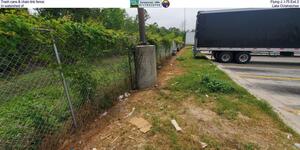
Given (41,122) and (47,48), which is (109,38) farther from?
(41,122)

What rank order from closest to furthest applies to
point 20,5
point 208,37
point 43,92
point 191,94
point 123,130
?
point 123,130
point 43,92
point 20,5
point 191,94
point 208,37

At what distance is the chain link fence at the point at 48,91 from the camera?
283 centimetres

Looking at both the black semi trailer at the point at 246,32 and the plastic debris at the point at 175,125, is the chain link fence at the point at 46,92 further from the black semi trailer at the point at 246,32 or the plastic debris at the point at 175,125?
the black semi trailer at the point at 246,32

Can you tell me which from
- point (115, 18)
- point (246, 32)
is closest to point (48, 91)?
point (246, 32)

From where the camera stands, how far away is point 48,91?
11.8 ft

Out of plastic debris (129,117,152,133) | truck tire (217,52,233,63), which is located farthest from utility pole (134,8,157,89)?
truck tire (217,52,233,63)

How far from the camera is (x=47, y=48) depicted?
2988 mm

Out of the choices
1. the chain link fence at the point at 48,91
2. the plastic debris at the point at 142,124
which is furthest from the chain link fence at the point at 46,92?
the plastic debris at the point at 142,124

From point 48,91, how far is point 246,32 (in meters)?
13.4

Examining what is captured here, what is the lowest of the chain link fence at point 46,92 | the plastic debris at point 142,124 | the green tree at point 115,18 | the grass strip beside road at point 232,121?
the grass strip beside road at point 232,121

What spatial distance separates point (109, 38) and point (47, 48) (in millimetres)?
1919

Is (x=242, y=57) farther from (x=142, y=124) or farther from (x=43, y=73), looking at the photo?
(x=43, y=73)

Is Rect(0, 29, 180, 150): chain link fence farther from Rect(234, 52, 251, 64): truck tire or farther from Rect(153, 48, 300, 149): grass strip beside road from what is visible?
Rect(234, 52, 251, 64): truck tire

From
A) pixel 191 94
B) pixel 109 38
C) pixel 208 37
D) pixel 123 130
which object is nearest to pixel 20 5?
pixel 109 38
